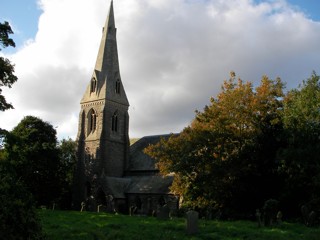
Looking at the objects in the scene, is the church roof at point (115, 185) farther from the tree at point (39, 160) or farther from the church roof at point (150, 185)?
the tree at point (39, 160)

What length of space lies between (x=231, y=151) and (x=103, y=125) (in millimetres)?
19702

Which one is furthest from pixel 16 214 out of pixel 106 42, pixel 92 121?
pixel 106 42

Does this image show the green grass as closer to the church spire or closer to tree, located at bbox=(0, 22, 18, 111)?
tree, located at bbox=(0, 22, 18, 111)

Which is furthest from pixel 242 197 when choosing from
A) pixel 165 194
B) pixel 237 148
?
pixel 165 194

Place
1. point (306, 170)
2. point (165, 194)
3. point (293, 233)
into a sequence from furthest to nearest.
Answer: point (165, 194) < point (306, 170) < point (293, 233)

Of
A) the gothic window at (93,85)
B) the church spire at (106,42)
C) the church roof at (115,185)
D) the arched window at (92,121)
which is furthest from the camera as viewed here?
the church spire at (106,42)

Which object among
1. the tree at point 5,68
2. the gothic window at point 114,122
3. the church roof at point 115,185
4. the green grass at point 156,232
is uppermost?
the gothic window at point 114,122

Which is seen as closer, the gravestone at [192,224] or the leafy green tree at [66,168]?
the gravestone at [192,224]

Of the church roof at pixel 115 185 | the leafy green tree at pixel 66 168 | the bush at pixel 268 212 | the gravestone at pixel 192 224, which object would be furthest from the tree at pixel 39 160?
the gravestone at pixel 192 224

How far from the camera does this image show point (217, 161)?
27.7 meters

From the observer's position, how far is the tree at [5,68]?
16.7 m

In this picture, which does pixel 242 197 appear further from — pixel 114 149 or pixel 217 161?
pixel 114 149

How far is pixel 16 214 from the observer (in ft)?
27.9

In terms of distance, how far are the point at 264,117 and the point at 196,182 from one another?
6869mm
